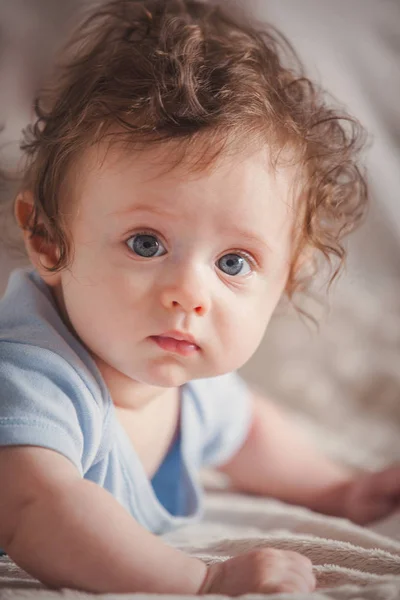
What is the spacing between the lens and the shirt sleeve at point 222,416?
1138 millimetres

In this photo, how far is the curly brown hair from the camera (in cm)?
84

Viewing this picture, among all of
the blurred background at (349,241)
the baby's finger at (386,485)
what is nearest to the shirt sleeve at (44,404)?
the blurred background at (349,241)

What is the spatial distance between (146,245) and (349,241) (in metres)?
0.55

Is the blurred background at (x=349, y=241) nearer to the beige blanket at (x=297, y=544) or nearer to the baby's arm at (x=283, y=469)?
the baby's arm at (x=283, y=469)

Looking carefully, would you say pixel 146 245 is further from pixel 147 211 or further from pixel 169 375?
pixel 169 375

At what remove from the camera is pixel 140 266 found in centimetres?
84

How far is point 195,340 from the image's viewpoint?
857mm

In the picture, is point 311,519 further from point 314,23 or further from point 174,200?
point 314,23

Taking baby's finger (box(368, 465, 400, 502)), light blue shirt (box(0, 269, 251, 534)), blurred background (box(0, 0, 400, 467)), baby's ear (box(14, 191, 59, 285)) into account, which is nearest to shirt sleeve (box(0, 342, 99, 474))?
light blue shirt (box(0, 269, 251, 534))

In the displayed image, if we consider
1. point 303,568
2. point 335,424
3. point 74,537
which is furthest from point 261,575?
point 335,424

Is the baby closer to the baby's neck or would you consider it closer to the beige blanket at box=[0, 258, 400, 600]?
the baby's neck

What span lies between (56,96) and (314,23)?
1.65 feet

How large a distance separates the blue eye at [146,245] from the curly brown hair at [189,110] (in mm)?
85

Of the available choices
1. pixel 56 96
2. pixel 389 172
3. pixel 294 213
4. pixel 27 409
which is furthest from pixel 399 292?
pixel 27 409
